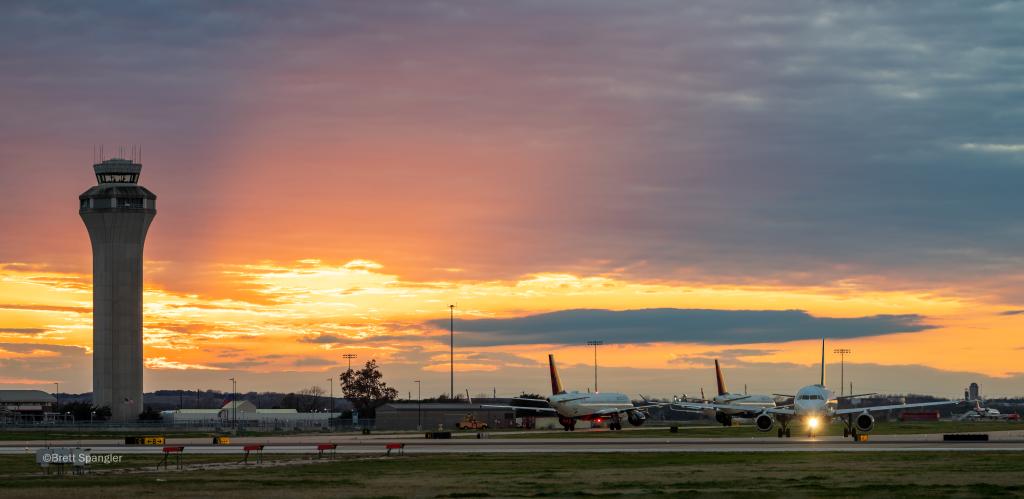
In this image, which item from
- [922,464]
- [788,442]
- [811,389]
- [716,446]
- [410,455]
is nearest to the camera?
[922,464]

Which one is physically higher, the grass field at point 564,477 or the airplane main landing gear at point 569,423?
the grass field at point 564,477

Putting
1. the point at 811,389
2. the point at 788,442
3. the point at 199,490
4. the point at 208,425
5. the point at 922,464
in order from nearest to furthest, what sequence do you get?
the point at 199,490 → the point at 922,464 → the point at 788,442 → the point at 811,389 → the point at 208,425

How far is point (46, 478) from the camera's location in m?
55.4

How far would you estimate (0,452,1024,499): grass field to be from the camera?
47.0 metres

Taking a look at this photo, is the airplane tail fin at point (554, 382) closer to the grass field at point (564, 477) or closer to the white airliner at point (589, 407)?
the white airliner at point (589, 407)

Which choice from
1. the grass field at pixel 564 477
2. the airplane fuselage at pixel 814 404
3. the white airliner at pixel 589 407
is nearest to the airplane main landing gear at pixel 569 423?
the white airliner at pixel 589 407

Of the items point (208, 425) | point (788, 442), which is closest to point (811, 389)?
point (788, 442)

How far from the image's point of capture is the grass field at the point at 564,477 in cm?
4700

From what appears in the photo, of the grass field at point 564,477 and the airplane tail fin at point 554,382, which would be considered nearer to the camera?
the grass field at point 564,477

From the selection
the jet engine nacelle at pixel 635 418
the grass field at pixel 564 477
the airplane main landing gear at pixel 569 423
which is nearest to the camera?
the grass field at pixel 564 477

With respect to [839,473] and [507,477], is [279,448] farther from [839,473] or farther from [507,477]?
[839,473]

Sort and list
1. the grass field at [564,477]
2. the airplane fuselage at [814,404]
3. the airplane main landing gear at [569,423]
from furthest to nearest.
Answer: the airplane main landing gear at [569,423]
the airplane fuselage at [814,404]
the grass field at [564,477]

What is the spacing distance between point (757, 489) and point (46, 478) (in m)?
31.6

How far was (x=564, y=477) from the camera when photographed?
→ 54562 mm
